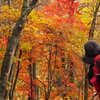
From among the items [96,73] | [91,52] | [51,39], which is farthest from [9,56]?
[51,39]

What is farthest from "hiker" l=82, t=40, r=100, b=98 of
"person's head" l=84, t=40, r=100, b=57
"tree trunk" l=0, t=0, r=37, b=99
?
"tree trunk" l=0, t=0, r=37, b=99

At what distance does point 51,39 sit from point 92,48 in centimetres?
1062

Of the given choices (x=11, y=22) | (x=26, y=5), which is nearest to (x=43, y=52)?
(x=11, y=22)

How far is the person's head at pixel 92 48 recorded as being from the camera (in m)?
3.93

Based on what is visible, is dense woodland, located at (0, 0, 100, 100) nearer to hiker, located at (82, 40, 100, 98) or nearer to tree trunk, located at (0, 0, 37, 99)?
tree trunk, located at (0, 0, 37, 99)

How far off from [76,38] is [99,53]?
8853mm

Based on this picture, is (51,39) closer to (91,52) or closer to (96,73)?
(91,52)

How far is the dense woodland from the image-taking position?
11.3 m

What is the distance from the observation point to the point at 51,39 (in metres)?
14.5

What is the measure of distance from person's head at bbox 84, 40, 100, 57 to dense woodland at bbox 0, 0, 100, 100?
14.2ft

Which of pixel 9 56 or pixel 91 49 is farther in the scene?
pixel 9 56

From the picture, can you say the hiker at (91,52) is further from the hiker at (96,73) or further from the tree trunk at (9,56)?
the tree trunk at (9,56)

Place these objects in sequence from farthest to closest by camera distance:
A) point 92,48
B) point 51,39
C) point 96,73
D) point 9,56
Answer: point 51,39 → point 9,56 → point 92,48 → point 96,73

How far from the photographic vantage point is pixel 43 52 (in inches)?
632
